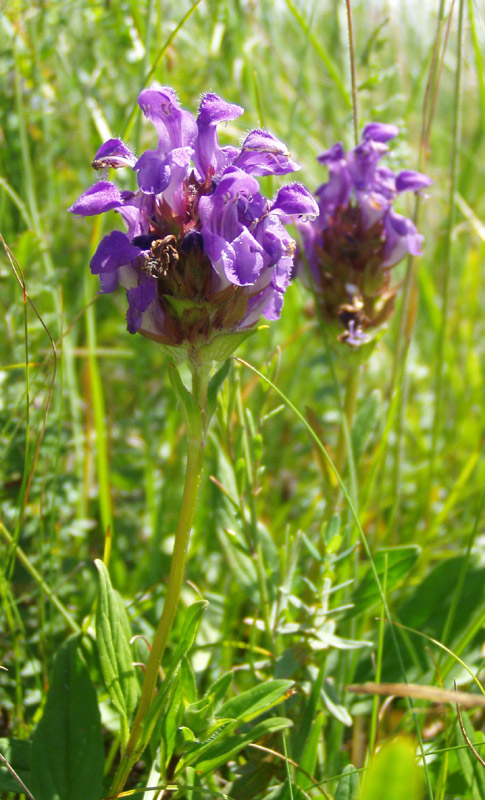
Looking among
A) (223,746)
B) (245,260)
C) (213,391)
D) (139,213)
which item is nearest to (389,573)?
(223,746)

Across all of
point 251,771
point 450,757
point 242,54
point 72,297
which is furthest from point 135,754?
point 242,54

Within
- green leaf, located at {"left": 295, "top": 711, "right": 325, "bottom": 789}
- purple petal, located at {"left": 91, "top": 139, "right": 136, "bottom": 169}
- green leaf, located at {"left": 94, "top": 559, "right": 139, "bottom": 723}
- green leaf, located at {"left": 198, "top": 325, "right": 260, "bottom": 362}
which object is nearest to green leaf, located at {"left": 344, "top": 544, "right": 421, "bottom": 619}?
green leaf, located at {"left": 295, "top": 711, "right": 325, "bottom": 789}

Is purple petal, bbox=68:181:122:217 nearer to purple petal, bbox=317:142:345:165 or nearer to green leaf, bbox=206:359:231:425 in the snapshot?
green leaf, bbox=206:359:231:425

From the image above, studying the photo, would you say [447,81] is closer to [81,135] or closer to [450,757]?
[81,135]

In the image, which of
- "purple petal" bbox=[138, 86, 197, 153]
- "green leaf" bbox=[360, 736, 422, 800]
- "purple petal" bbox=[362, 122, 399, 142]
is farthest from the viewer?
"purple petal" bbox=[362, 122, 399, 142]

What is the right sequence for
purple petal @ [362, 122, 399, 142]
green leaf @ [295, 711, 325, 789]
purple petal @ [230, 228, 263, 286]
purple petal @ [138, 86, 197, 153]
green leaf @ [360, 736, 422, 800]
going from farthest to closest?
purple petal @ [362, 122, 399, 142] < green leaf @ [295, 711, 325, 789] < purple petal @ [138, 86, 197, 153] < purple petal @ [230, 228, 263, 286] < green leaf @ [360, 736, 422, 800]
